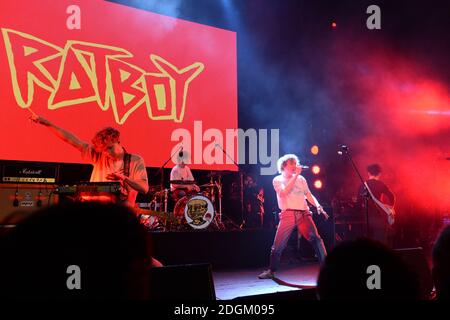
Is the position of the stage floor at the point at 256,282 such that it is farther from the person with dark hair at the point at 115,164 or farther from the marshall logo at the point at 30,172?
the marshall logo at the point at 30,172

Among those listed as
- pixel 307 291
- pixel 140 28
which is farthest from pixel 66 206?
pixel 140 28

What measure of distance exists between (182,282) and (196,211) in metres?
5.77

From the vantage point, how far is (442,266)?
1361 mm

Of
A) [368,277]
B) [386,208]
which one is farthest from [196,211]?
[368,277]

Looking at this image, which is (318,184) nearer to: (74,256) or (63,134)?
(63,134)

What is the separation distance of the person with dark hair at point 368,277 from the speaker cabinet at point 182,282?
4.20 feet

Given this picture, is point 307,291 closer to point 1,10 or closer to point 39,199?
point 39,199

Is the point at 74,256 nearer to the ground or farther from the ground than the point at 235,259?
farther from the ground

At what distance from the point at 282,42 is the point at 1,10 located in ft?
21.7

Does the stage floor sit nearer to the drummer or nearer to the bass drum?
the bass drum

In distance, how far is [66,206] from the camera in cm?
83

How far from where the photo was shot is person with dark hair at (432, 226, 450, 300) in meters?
1.33

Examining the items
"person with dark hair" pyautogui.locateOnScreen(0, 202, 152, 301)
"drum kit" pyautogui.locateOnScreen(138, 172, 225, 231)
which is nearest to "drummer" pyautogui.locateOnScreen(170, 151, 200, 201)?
"drum kit" pyautogui.locateOnScreen(138, 172, 225, 231)

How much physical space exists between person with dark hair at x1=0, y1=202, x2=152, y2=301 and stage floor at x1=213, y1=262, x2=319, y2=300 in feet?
13.2
